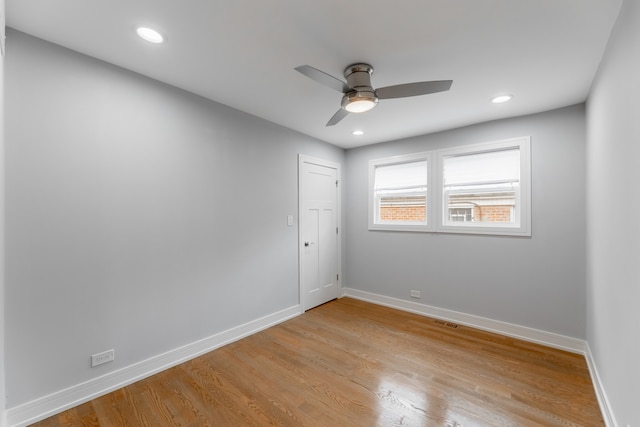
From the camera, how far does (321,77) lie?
184cm

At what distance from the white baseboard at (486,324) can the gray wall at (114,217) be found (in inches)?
79.1

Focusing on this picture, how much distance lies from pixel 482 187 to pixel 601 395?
2.18m

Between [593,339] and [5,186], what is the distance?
4.57 metres

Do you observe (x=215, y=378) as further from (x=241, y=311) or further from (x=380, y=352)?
(x=380, y=352)

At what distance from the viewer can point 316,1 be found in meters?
1.50

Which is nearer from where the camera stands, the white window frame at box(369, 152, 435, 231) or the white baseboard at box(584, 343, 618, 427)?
the white baseboard at box(584, 343, 618, 427)

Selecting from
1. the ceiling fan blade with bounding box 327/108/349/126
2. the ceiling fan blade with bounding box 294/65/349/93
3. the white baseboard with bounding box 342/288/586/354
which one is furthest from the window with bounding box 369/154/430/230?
the ceiling fan blade with bounding box 294/65/349/93

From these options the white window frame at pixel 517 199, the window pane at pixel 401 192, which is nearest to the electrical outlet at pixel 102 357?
the window pane at pixel 401 192

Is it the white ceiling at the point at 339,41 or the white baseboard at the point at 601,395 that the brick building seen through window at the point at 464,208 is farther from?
Result: the white baseboard at the point at 601,395

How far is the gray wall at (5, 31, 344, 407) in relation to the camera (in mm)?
1785

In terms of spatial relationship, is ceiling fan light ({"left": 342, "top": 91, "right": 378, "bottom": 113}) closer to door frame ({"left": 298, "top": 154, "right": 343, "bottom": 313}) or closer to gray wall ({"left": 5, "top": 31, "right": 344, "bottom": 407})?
gray wall ({"left": 5, "top": 31, "right": 344, "bottom": 407})

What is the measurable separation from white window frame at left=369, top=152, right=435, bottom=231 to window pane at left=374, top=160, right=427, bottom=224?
0.04m

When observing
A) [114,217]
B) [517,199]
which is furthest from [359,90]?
[517,199]

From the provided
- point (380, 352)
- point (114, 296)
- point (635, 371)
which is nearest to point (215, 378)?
point (114, 296)
